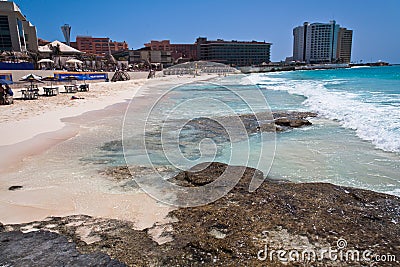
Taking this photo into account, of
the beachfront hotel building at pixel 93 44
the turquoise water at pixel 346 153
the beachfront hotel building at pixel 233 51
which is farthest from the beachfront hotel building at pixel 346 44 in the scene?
the turquoise water at pixel 346 153

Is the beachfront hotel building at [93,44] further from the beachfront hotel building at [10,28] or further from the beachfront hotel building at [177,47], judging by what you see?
the beachfront hotel building at [10,28]

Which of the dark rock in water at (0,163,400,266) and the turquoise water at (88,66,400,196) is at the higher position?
the dark rock in water at (0,163,400,266)

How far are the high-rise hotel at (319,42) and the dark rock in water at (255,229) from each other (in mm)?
169031

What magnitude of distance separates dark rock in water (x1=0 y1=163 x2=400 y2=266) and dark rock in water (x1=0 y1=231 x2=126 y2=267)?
0.09 meters

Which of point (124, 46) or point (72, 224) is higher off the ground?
point (124, 46)

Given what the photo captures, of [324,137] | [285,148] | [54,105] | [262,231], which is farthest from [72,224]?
[54,105]

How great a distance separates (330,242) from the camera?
3.35 metres

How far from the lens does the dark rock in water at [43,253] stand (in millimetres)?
2986

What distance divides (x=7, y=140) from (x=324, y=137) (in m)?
10.1

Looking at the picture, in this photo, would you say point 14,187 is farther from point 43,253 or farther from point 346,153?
point 346,153

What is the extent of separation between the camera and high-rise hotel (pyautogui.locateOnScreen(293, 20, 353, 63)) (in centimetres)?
15625

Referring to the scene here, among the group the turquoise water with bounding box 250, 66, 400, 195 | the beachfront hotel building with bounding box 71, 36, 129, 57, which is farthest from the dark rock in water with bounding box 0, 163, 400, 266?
the beachfront hotel building with bounding box 71, 36, 129, 57

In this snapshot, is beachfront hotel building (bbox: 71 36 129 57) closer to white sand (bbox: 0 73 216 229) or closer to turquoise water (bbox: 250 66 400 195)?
turquoise water (bbox: 250 66 400 195)

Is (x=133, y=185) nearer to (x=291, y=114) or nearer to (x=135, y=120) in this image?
(x=135, y=120)
